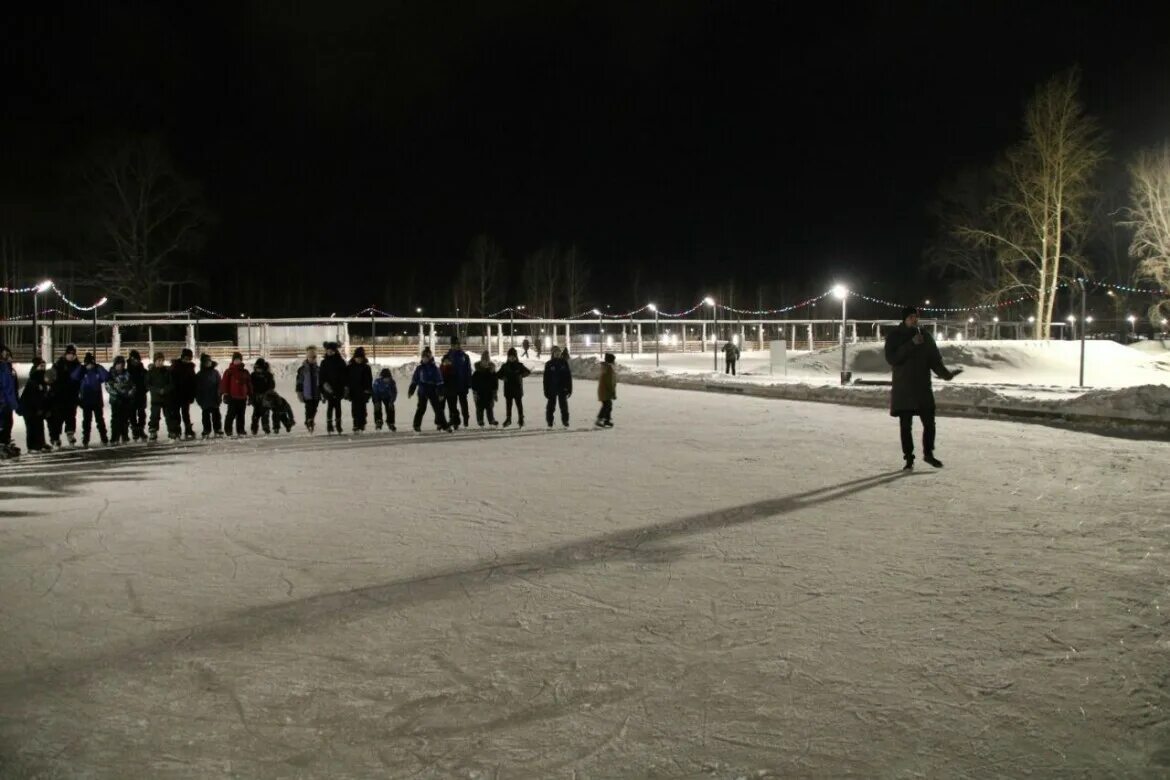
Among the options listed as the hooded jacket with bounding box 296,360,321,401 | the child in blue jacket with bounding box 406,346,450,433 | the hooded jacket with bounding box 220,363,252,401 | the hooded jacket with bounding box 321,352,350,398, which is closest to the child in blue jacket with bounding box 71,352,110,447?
the hooded jacket with bounding box 220,363,252,401

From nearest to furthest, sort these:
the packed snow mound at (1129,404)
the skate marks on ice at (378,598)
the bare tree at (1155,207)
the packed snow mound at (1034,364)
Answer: the skate marks on ice at (378,598) < the packed snow mound at (1129,404) < the packed snow mound at (1034,364) < the bare tree at (1155,207)

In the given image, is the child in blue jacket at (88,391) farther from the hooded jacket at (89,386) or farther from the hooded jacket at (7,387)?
the hooded jacket at (7,387)

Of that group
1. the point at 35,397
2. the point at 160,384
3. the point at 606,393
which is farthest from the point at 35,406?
the point at 606,393

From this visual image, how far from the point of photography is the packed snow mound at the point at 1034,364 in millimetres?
22938

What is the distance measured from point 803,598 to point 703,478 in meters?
→ 3.88

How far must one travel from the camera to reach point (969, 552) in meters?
5.11

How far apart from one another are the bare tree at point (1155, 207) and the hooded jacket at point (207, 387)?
31.7 metres

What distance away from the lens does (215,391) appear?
40.4 ft

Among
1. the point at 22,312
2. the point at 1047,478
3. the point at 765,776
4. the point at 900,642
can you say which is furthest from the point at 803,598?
the point at 22,312

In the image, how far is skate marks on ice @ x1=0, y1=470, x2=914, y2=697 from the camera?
3377 millimetres

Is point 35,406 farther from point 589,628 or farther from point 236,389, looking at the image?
point 589,628

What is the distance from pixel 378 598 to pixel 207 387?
9.28 meters

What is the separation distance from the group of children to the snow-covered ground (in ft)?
12.8

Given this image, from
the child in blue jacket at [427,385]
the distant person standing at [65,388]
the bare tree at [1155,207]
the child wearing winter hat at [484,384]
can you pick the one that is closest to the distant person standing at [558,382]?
the child wearing winter hat at [484,384]
